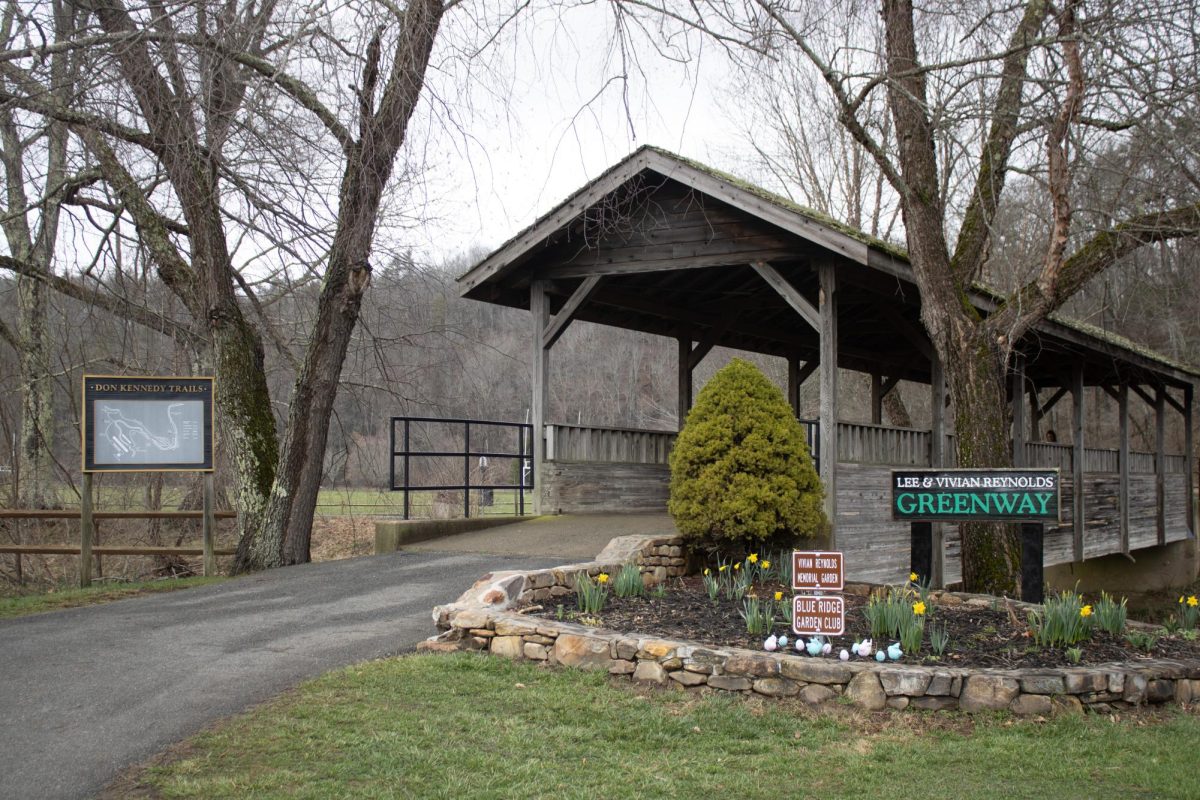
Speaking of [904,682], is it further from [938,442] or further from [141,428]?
[938,442]

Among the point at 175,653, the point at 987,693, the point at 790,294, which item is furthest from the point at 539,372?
the point at 987,693

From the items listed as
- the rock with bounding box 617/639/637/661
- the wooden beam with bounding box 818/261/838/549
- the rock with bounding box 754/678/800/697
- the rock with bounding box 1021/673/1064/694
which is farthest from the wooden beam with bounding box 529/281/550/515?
the rock with bounding box 1021/673/1064/694

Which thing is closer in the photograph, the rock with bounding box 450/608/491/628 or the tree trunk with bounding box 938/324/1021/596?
the rock with bounding box 450/608/491/628

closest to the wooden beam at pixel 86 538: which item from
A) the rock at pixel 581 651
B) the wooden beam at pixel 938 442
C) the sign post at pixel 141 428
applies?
the sign post at pixel 141 428

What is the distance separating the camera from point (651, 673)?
6477mm

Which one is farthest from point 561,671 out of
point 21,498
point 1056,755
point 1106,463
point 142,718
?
point 1106,463

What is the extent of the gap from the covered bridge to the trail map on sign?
4055 millimetres

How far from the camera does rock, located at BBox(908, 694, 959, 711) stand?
237 inches

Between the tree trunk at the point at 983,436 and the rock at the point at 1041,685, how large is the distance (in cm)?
403

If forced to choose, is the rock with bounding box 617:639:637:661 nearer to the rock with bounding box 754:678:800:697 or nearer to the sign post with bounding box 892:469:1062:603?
the rock with bounding box 754:678:800:697

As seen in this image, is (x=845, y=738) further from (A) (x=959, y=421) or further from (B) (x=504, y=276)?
(B) (x=504, y=276)

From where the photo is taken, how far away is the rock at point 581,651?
668 centimetres

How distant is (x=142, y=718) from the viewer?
18.4ft

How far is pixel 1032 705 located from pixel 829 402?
6097mm
